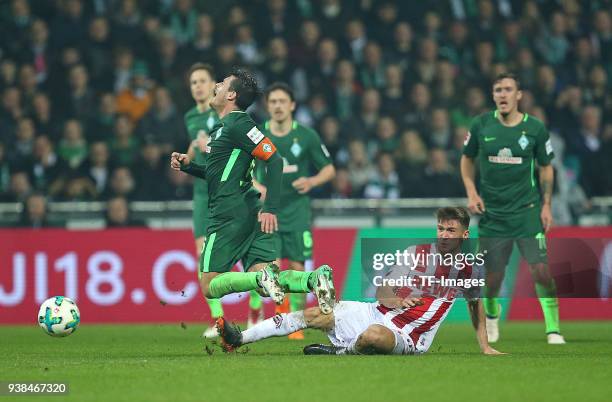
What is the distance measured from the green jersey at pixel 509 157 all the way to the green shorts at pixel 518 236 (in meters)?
0.08

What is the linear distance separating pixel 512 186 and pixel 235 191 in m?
3.13

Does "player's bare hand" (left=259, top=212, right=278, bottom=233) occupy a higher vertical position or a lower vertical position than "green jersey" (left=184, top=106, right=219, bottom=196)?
lower

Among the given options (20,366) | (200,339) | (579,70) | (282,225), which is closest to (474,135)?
(282,225)

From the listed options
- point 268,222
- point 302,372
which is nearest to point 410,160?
point 268,222

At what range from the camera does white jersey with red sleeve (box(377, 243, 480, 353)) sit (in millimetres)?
8312

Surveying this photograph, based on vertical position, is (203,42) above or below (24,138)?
above

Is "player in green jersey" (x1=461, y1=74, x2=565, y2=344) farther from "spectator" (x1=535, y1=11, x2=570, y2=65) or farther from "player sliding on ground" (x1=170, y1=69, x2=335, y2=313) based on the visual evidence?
"spectator" (x1=535, y1=11, x2=570, y2=65)

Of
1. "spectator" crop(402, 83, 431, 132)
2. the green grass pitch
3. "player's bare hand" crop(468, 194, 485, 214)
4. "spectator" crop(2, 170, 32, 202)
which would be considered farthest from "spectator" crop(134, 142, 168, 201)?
"player's bare hand" crop(468, 194, 485, 214)

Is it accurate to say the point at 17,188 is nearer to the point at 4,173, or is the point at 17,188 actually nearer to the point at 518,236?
the point at 4,173

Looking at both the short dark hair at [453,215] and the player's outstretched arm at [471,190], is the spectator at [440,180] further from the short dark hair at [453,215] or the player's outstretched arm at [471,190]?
the short dark hair at [453,215]

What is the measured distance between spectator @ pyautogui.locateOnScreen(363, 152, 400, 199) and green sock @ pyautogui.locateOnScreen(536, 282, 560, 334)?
4860 mm

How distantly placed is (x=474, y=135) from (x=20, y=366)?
4.69m

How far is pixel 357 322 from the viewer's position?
835 cm

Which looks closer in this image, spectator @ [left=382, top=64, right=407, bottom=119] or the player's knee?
the player's knee
